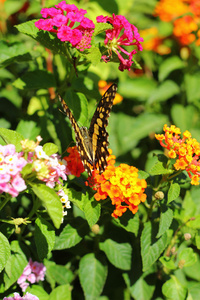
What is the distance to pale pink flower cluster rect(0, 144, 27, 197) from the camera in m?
1.29

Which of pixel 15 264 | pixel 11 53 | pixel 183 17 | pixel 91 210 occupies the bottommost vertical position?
pixel 15 264

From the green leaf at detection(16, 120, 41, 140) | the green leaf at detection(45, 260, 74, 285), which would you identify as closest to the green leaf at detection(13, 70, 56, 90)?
the green leaf at detection(16, 120, 41, 140)

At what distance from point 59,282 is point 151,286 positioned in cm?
53

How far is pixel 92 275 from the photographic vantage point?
75.8 inches

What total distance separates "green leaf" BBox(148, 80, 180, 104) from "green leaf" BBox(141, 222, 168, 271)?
1.40m

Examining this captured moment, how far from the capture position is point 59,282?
1906mm

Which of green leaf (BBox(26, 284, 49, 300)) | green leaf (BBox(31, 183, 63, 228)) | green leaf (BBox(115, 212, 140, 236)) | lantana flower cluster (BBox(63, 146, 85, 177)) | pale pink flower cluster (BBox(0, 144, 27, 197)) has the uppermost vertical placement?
pale pink flower cluster (BBox(0, 144, 27, 197))

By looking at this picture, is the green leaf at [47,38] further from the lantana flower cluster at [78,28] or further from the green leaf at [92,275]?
the green leaf at [92,275]

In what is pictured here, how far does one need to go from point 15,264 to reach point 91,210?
0.45 meters

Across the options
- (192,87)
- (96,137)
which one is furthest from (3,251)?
(192,87)

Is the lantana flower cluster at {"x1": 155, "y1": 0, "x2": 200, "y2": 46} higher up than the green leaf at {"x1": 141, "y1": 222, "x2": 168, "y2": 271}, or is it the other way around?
the lantana flower cluster at {"x1": 155, "y1": 0, "x2": 200, "y2": 46}

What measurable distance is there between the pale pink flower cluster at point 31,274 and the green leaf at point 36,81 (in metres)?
0.96

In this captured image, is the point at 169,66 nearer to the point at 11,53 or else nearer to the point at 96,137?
the point at 96,137

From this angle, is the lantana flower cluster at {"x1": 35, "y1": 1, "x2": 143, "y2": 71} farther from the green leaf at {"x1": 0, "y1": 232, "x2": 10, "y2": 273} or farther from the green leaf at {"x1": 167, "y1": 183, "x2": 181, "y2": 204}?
the green leaf at {"x1": 0, "y1": 232, "x2": 10, "y2": 273}
